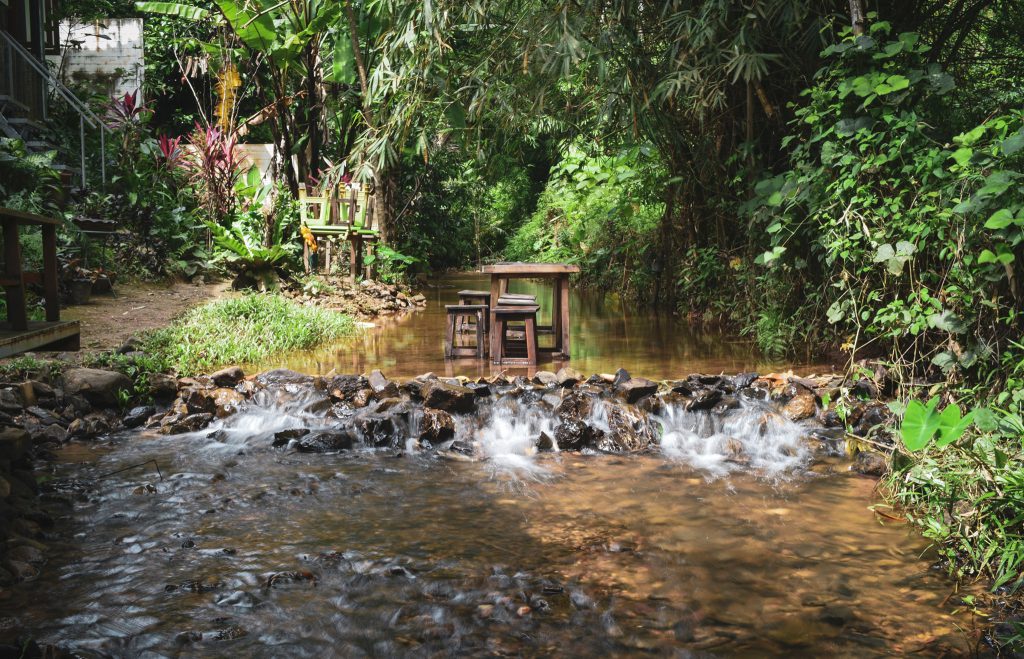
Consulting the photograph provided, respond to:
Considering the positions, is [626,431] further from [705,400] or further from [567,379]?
[567,379]

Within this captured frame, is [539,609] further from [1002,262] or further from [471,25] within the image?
[471,25]

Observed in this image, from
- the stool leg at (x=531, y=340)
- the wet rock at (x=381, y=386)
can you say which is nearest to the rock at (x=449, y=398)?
the wet rock at (x=381, y=386)

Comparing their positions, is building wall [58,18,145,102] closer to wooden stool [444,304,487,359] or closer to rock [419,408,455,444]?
wooden stool [444,304,487,359]

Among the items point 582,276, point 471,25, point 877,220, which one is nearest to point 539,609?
point 877,220

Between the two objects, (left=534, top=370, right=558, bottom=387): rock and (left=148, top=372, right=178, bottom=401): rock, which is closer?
(left=148, top=372, right=178, bottom=401): rock

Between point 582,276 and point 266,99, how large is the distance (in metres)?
7.80

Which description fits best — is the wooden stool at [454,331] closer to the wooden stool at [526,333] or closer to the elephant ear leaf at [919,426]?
the wooden stool at [526,333]

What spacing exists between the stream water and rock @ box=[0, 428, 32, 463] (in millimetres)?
307

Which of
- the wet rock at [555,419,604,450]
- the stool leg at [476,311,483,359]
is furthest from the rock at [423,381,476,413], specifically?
the stool leg at [476,311,483,359]

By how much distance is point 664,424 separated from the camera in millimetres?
6062

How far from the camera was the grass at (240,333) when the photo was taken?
7.63 m

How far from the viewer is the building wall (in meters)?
17.1

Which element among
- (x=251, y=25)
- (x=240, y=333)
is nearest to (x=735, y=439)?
(x=240, y=333)

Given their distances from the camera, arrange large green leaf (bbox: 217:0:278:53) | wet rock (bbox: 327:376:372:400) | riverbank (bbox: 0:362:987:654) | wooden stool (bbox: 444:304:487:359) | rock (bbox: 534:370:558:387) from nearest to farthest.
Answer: riverbank (bbox: 0:362:987:654) < wet rock (bbox: 327:376:372:400) < rock (bbox: 534:370:558:387) < wooden stool (bbox: 444:304:487:359) < large green leaf (bbox: 217:0:278:53)
